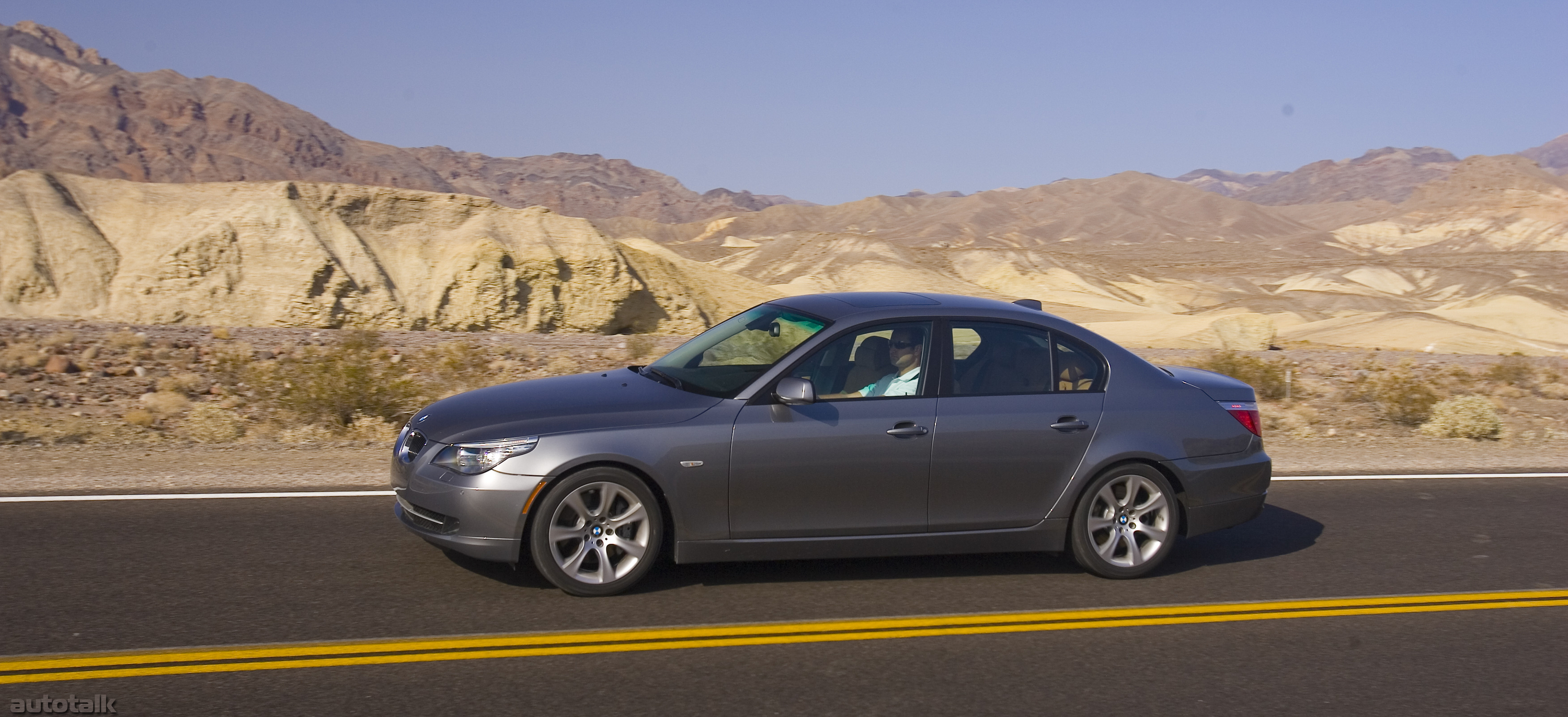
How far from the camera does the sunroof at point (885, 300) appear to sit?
695cm

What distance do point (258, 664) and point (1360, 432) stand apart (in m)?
14.9

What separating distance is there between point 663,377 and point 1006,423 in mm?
1924

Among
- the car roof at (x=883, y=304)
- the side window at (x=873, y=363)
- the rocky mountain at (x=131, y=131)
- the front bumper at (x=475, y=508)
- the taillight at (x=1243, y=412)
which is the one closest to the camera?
the front bumper at (x=475, y=508)

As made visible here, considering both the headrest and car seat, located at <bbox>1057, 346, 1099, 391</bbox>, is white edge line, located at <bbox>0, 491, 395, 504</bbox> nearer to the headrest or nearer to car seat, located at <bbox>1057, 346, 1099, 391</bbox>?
the headrest

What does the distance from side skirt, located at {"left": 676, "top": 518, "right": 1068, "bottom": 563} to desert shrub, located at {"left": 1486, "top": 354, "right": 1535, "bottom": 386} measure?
20936 mm

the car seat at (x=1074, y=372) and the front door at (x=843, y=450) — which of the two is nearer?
the front door at (x=843, y=450)

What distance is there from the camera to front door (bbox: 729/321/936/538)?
619cm

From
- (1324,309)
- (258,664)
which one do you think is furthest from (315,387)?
(1324,309)

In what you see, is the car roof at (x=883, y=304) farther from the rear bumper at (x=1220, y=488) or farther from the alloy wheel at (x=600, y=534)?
the alloy wheel at (x=600, y=534)

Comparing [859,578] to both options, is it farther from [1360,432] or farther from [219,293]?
[219,293]

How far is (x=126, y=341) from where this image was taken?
19.0m

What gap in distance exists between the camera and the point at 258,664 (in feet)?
16.2

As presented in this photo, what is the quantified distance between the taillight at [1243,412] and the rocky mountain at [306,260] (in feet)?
79.6

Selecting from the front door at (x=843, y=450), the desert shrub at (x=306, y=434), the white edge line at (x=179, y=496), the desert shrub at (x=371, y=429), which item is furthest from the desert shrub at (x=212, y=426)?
the front door at (x=843, y=450)
